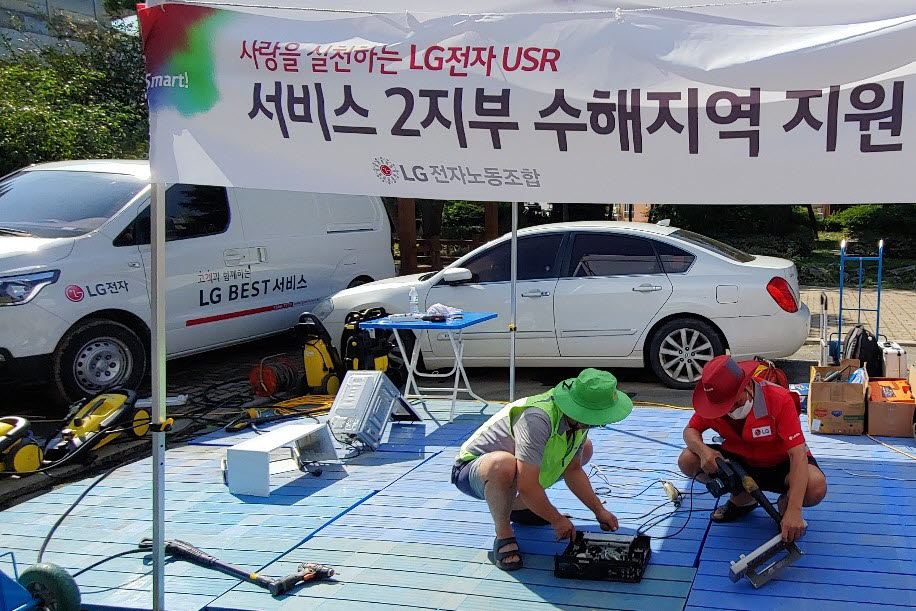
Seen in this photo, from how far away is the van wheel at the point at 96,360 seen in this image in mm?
6949

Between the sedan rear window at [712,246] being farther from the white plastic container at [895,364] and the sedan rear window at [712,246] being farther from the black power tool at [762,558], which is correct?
the black power tool at [762,558]

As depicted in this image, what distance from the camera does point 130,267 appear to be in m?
7.55

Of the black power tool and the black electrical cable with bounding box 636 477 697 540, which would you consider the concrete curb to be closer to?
the black electrical cable with bounding box 636 477 697 540

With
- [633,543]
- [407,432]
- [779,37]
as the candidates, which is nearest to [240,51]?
[779,37]

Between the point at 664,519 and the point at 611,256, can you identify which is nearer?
the point at 664,519

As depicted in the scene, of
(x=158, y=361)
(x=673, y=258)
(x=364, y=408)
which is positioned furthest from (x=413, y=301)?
(x=158, y=361)

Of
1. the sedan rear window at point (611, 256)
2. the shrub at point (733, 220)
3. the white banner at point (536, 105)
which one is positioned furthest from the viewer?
the shrub at point (733, 220)

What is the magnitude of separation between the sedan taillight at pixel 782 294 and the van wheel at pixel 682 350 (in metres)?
0.61

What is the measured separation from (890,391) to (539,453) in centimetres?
355

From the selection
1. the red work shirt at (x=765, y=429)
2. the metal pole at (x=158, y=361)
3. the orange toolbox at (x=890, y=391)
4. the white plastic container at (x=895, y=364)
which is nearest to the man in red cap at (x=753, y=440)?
the red work shirt at (x=765, y=429)

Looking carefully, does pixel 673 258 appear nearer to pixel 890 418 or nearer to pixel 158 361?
pixel 890 418

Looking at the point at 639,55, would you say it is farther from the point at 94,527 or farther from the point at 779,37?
the point at 94,527

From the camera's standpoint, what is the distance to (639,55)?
307 centimetres

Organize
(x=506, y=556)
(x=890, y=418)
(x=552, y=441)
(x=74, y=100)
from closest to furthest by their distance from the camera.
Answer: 1. (x=552, y=441)
2. (x=506, y=556)
3. (x=890, y=418)
4. (x=74, y=100)
